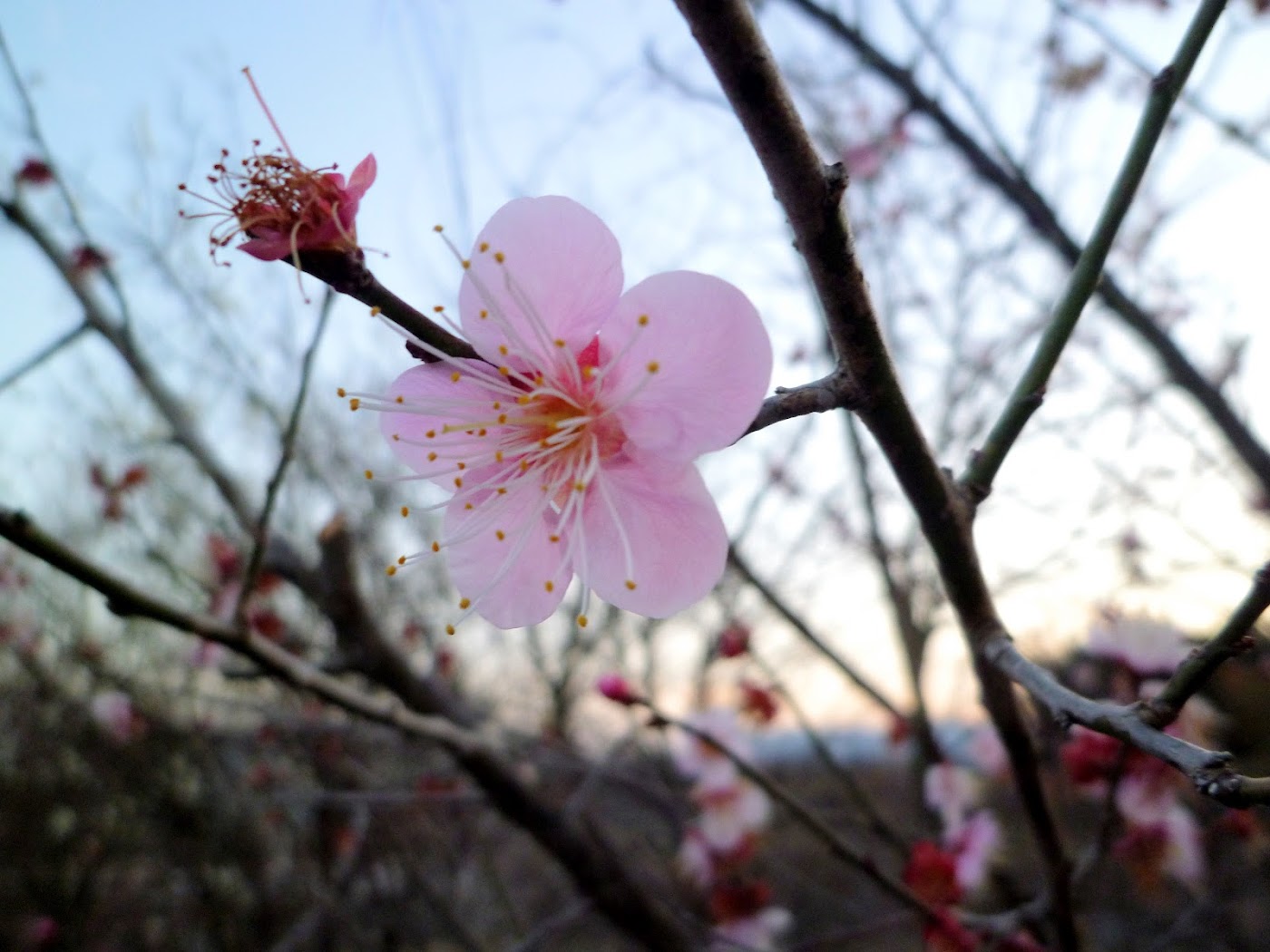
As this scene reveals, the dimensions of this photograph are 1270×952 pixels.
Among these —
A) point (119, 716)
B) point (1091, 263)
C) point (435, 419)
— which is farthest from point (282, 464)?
point (119, 716)

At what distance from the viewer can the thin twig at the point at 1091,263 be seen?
783 mm

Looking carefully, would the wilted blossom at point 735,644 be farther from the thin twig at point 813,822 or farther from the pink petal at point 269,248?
the pink petal at point 269,248

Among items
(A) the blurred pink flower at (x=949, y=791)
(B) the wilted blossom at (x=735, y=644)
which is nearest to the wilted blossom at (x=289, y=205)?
(B) the wilted blossom at (x=735, y=644)

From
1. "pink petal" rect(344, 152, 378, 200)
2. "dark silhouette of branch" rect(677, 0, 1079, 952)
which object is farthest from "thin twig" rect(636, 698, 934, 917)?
"pink petal" rect(344, 152, 378, 200)

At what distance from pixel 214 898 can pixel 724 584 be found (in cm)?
334

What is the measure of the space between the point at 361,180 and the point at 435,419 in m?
0.26

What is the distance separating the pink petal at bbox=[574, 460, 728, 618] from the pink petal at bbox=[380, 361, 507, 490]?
0.15 metres

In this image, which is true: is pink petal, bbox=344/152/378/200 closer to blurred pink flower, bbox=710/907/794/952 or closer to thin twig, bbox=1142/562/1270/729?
thin twig, bbox=1142/562/1270/729

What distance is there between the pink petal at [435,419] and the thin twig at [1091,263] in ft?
1.70

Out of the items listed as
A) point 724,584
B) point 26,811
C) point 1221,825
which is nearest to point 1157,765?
point 1221,825

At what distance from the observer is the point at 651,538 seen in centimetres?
80

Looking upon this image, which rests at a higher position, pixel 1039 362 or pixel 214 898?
pixel 1039 362

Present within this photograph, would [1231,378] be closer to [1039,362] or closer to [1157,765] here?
[1157,765]

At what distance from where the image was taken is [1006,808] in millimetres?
4867
